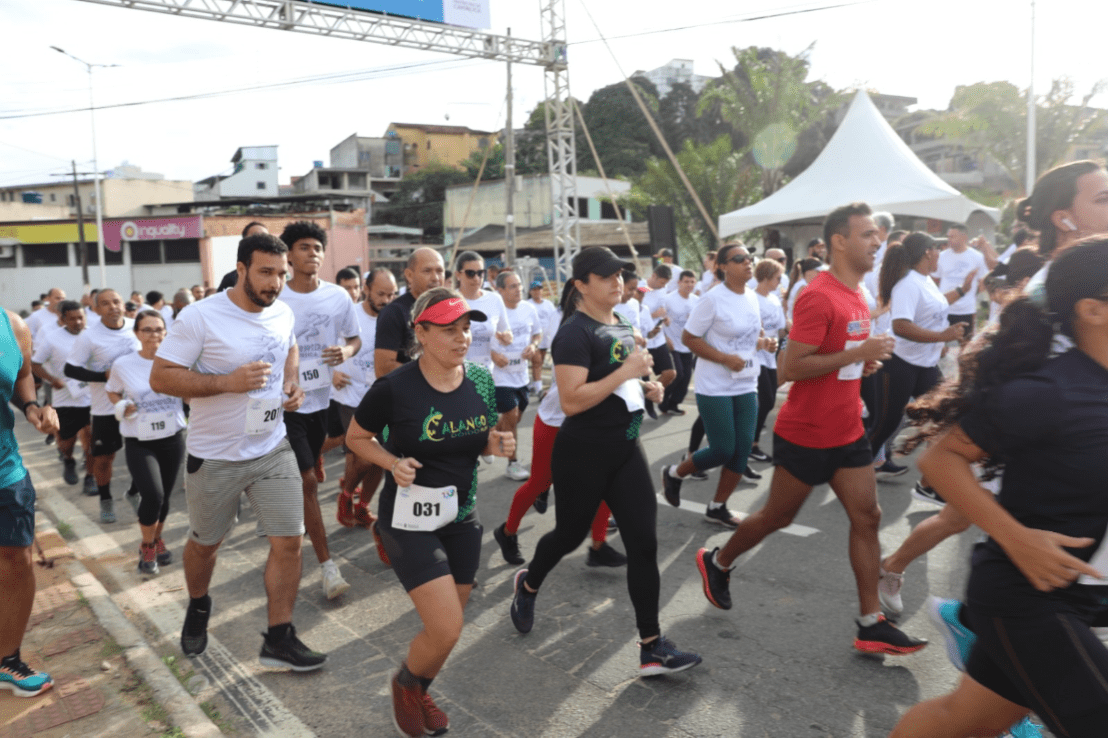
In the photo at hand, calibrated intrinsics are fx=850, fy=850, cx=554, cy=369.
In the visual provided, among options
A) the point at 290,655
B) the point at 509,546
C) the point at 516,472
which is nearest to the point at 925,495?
the point at 509,546

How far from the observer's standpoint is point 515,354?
26.6 feet

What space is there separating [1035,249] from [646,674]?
10.9ft

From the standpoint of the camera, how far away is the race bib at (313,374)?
213 inches

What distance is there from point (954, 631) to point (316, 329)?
425cm

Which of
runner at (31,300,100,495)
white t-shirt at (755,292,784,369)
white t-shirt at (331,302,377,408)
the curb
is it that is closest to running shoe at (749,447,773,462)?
white t-shirt at (755,292,784,369)

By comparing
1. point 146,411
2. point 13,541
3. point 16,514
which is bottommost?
point 13,541

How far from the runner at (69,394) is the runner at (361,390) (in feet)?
9.68

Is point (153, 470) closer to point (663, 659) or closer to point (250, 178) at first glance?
point (663, 659)

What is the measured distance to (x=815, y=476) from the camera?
4.04 m

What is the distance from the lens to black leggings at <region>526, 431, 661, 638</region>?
3.80 meters

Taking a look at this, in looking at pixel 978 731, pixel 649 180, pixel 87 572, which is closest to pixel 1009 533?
pixel 978 731

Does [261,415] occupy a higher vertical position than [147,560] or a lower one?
higher

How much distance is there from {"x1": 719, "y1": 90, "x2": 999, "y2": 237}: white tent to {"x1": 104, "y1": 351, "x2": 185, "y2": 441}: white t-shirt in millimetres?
10700

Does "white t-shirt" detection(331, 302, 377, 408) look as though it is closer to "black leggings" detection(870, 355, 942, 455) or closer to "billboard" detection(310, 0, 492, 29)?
"black leggings" detection(870, 355, 942, 455)
